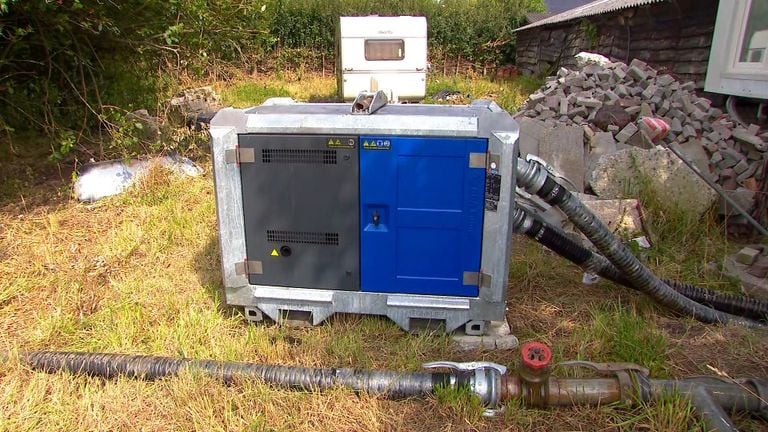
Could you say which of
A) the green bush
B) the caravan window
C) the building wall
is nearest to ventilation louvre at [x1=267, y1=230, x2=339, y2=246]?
the green bush

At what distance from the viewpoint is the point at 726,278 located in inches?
154

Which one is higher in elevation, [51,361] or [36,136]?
[36,136]

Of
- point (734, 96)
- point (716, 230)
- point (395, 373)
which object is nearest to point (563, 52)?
point (734, 96)

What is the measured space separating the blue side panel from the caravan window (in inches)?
375

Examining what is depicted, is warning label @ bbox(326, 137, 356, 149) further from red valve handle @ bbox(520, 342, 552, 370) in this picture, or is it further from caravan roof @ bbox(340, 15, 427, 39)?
caravan roof @ bbox(340, 15, 427, 39)

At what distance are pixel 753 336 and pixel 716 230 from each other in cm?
193

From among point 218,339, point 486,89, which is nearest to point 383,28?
point 486,89

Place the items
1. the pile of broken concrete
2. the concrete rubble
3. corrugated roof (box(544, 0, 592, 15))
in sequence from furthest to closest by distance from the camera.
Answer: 1. corrugated roof (box(544, 0, 592, 15))
2. the pile of broken concrete
3. the concrete rubble

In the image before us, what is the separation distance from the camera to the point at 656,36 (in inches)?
313

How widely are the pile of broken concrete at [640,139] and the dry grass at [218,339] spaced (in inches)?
54.0

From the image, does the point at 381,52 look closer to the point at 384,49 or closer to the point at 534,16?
the point at 384,49

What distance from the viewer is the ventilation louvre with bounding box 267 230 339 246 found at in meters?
2.98

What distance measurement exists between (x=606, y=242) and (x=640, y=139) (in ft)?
10.9

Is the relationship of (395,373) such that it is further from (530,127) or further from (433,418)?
(530,127)
